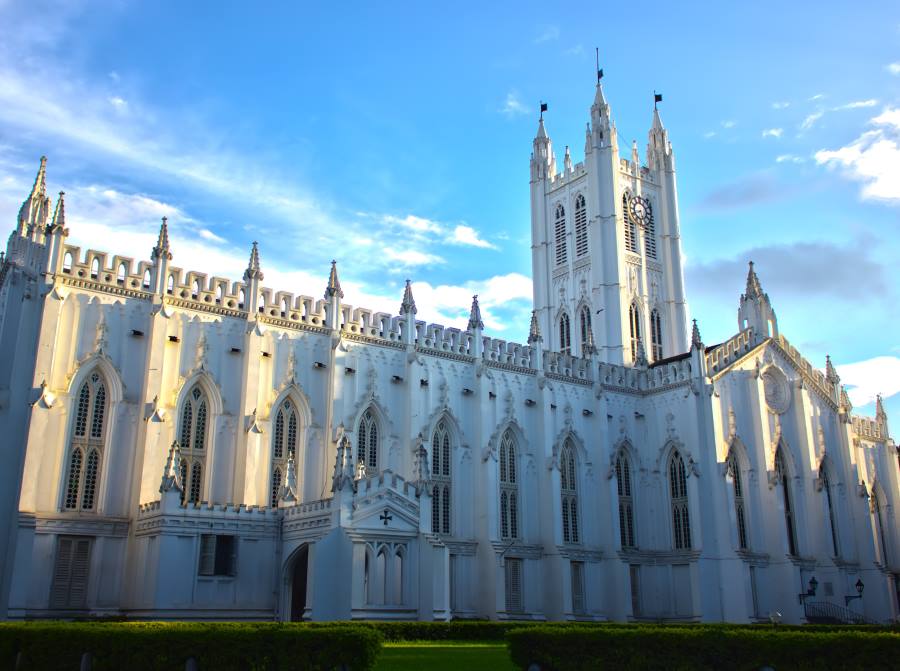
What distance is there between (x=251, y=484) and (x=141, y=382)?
638 cm

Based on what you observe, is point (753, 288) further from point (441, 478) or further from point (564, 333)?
point (441, 478)

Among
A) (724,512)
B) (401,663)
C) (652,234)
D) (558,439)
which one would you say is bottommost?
(401,663)

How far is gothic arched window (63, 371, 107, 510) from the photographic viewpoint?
35.7m

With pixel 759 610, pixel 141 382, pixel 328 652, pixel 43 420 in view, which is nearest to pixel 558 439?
pixel 759 610

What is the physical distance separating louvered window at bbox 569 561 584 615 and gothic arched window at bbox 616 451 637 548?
4.36m

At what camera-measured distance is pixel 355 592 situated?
109 feet

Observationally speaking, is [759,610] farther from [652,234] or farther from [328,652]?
[328,652]

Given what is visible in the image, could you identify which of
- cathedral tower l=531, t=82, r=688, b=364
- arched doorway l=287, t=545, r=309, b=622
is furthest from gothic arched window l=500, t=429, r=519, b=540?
cathedral tower l=531, t=82, r=688, b=364

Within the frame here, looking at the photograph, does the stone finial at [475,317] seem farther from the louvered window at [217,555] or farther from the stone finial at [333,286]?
the louvered window at [217,555]

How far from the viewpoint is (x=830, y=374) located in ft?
204

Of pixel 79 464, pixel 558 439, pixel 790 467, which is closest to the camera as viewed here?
pixel 79 464

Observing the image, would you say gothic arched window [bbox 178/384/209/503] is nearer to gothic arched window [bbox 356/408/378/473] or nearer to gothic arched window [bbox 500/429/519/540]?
gothic arched window [bbox 356/408/378/473]

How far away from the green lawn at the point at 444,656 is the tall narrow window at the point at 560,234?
44812 millimetres

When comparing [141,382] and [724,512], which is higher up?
[141,382]
